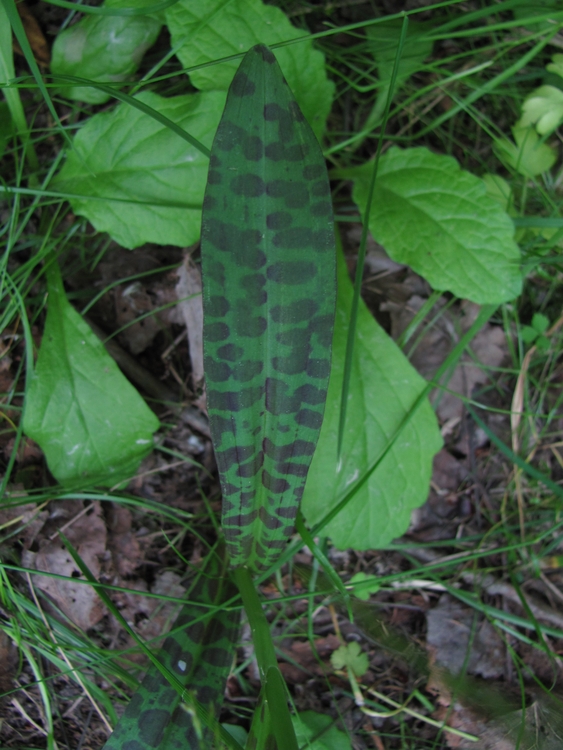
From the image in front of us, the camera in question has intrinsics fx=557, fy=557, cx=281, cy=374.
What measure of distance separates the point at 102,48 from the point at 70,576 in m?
1.38

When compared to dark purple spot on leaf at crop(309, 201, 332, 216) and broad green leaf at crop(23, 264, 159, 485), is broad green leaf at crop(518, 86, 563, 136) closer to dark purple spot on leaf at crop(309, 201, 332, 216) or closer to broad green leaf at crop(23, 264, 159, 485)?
dark purple spot on leaf at crop(309, 201, 332, 216)

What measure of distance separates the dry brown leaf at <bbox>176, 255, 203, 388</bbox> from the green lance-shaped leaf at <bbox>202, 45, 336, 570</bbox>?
1.83 feet

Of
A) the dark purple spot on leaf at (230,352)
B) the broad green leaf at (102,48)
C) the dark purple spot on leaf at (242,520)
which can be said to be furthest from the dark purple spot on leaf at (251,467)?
the broad green leaf at (102,48)

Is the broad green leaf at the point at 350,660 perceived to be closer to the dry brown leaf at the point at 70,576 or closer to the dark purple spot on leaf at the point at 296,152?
the dry brown leaf at the point at 70,576

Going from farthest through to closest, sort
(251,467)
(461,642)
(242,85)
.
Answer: (461,642) → (251,467) → (242,85)

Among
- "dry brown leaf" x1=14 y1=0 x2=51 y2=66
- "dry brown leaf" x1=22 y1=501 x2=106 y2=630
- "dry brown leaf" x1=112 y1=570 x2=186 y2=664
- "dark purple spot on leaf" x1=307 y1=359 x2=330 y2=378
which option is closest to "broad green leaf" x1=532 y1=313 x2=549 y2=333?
"dark purple spot on leaf" x1=307 y1=359 x2=330 y2=378

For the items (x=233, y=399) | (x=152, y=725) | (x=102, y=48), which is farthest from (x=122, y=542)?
(x=102, y=48)

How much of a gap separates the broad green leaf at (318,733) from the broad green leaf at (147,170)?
1326mm

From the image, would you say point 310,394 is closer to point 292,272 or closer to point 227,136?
point 292,272

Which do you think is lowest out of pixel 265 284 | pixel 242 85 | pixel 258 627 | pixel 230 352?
pixel 258 627

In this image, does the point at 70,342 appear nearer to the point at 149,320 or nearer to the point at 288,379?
the point at 149,320

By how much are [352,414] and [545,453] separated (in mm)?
788

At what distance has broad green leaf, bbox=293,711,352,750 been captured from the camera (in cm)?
150

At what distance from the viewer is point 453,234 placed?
1442 millimetres
